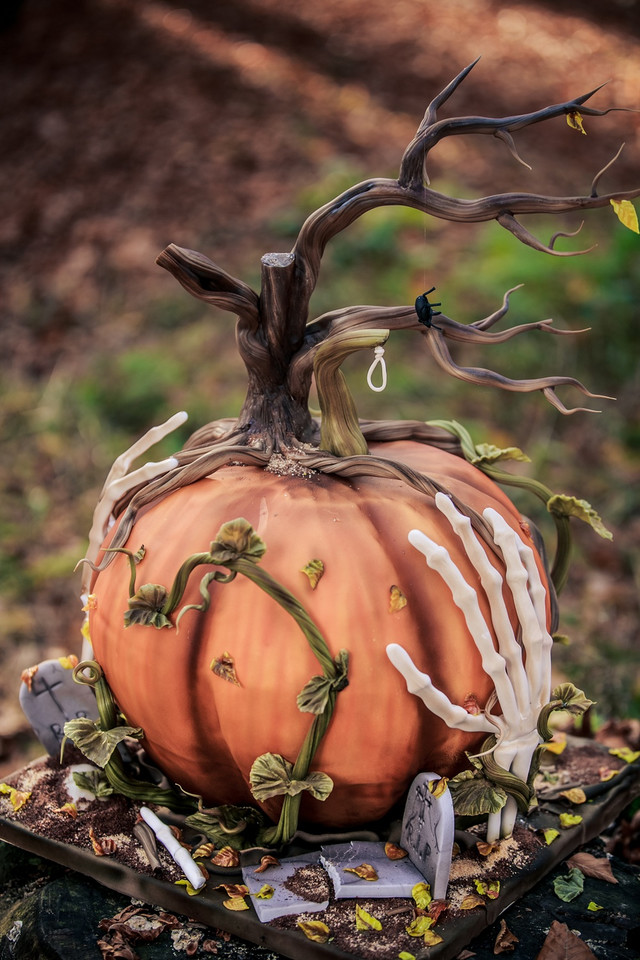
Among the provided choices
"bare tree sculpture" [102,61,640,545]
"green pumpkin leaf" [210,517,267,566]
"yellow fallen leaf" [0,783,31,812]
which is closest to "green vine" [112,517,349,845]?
"green pumpkin leaf" [210,517,267,566]

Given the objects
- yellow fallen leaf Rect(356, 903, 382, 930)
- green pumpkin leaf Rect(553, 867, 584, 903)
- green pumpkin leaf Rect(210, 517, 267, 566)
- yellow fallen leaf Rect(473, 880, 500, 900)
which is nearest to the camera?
green pumpkin leaf Rect(210, 517, 267, 566)

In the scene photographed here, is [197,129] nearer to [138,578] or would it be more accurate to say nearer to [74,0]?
[74,0]

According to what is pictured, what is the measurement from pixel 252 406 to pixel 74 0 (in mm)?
8467

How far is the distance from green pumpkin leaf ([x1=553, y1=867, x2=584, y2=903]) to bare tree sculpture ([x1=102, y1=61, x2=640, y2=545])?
3.04 feet

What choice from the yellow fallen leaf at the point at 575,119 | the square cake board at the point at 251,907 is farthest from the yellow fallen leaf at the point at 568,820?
the yellow fallen leaf at the point at 575,119

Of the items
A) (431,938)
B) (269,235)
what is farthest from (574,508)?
(269,235)

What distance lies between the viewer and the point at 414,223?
6.45 metres

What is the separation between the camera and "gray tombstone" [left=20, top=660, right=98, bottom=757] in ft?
7.00

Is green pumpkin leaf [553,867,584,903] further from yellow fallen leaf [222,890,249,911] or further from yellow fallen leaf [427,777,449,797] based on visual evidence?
yellow fallen leaf [222,890,249,911]

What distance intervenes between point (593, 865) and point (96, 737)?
1.10m

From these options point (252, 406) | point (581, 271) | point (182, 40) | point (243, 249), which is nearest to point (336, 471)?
point (252, 406)

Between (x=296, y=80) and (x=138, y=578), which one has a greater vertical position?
(x=296, y=80)

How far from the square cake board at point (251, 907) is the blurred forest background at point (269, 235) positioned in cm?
108

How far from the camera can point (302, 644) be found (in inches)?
66.9
